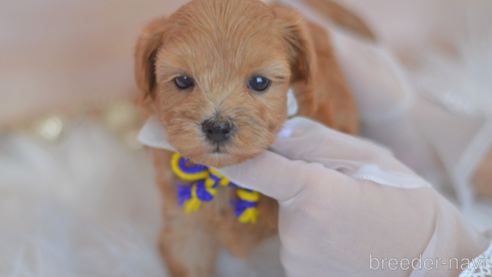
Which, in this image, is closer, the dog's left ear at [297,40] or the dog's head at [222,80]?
the dog's head at [222,80]

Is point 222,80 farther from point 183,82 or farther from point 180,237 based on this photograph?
point 180,237

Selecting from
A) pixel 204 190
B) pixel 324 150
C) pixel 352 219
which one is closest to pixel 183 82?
pixel 204 190


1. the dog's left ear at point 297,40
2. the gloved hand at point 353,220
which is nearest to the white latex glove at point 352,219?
the gloved hand at point 353,220

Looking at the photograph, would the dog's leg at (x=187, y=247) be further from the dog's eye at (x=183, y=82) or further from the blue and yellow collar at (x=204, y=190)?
the dog's eye at (x=183, y=82)

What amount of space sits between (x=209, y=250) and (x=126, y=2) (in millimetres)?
1373

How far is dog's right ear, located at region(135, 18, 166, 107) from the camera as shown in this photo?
1.14 meters

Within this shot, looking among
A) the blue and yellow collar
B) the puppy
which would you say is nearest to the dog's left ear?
the puppy

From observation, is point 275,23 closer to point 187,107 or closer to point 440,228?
point 187,107

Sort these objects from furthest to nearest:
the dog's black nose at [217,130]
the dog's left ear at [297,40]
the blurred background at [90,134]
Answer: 1. the blurred background at [90,134]
2. the dog's left ear at [297,40]
3. the dog's black nose at [217,130]

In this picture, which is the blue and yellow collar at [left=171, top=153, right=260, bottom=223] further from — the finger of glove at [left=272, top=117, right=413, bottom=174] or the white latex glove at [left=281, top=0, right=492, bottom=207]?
the white latex glove at [left=281, top=0, right=492, bottom=207]

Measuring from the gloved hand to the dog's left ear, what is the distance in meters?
0.29

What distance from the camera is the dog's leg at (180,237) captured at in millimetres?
1290

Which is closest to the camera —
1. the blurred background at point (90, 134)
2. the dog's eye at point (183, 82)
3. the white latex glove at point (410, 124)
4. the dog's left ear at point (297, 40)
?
the dog's eye at point (183, 82)

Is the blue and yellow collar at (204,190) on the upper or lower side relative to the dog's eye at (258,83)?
lower
